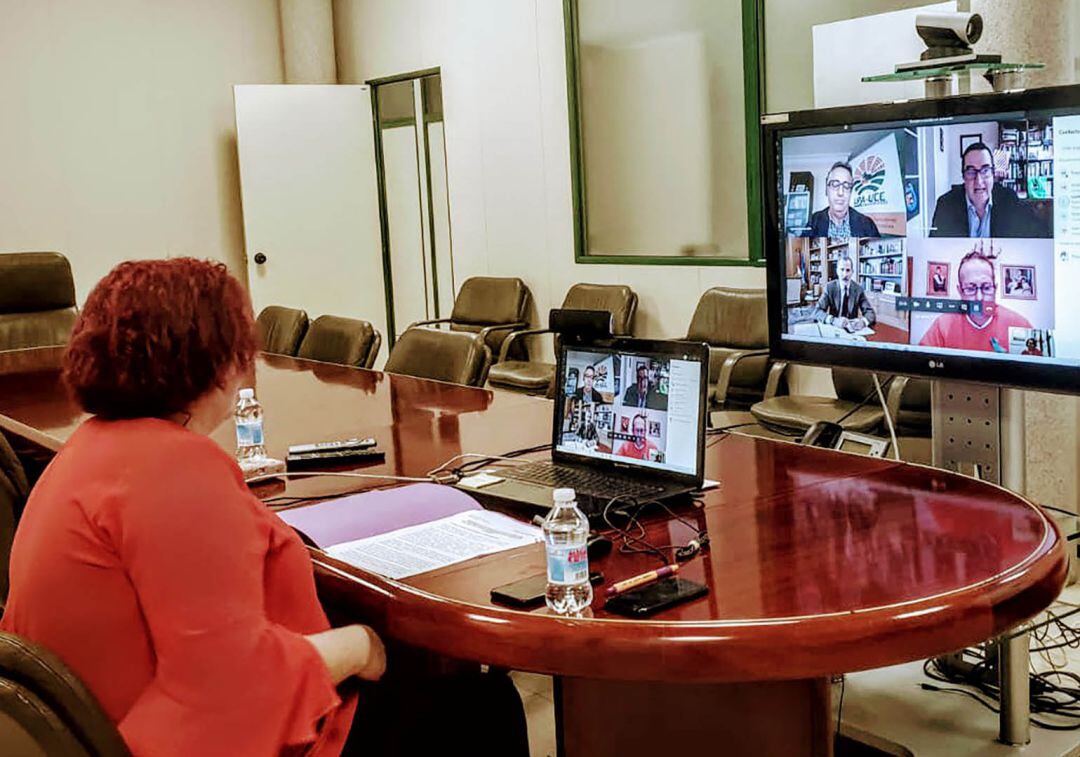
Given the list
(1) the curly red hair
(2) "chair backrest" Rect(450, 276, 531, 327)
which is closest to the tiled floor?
(1) the curly red hair

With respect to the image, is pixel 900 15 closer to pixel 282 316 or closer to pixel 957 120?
pixel 957 120

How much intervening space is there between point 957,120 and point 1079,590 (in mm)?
2088

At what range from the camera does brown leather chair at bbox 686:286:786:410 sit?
5039 mm

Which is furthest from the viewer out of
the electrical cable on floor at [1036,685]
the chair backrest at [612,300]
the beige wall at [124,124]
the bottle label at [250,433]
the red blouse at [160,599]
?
the beige wall at [124,124]

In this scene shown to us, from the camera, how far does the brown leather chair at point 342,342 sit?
4.54m

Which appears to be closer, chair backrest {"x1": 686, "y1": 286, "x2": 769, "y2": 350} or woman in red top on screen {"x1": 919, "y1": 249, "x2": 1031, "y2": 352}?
woman in red top on screen {"x1": 919, "y1": 249, "x2": 1031, "y2": 352}

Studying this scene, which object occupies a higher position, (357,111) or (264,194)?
(357,111)

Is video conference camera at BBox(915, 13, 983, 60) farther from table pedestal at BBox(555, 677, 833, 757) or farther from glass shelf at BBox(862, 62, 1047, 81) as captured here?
table pedestal at BBox(555, 677, 833, 757)

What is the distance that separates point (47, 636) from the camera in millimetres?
1537

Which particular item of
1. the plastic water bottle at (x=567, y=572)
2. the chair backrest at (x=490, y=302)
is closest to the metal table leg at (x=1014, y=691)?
the plastic water bottle at (x=567, y=572)

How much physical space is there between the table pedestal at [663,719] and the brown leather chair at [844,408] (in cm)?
212

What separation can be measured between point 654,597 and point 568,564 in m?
0.13

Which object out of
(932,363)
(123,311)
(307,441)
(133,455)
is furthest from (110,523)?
(932,363)

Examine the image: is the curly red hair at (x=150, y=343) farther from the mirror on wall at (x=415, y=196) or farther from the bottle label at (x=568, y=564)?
the mirror on wall at (x=415, y=196)
